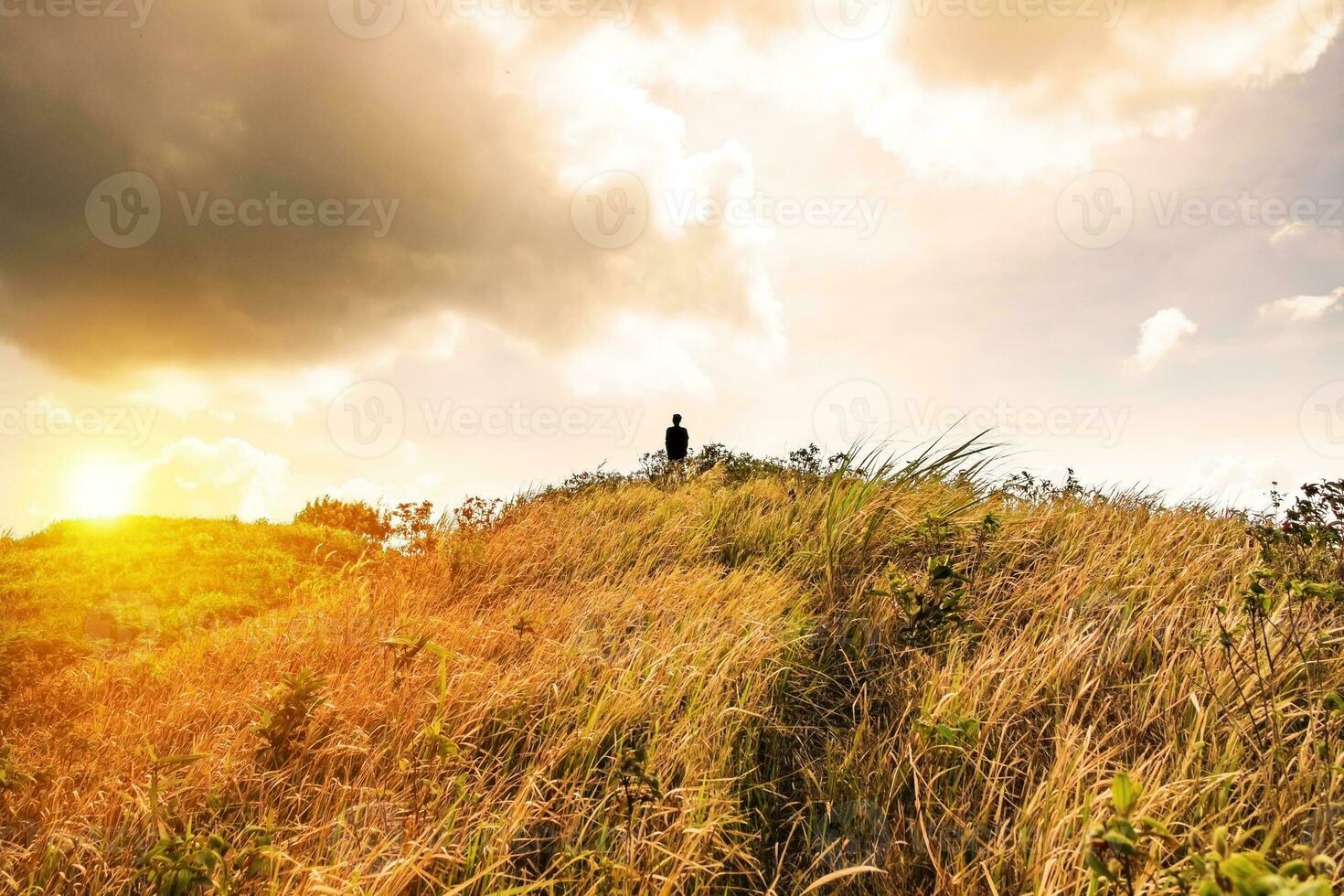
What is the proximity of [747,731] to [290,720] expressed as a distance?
1966 millimetres

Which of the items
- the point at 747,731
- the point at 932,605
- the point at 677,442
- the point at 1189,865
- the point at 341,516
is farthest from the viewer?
the point at 677,442

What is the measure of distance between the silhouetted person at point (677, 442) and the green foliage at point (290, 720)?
1056cm

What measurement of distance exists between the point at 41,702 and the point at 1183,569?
24.3 ft

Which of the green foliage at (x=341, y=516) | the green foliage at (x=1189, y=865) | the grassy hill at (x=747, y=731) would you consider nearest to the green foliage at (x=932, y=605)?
the grassy hill at (x=747, y=731)

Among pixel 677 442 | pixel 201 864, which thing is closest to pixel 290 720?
pixel 201 864

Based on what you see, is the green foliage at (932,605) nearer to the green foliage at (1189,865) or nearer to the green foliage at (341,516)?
the green foliage at (1189,865)

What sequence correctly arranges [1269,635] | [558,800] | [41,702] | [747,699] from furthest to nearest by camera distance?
1. [41,702]
2. [1269,635]
3. [747,699]
4. [558,800]

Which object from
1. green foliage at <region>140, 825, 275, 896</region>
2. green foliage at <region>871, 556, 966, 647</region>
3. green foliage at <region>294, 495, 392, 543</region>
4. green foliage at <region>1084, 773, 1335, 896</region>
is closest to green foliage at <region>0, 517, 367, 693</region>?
green foliage at <region>294, 495, 392, 543</region>

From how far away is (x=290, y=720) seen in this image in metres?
2.54

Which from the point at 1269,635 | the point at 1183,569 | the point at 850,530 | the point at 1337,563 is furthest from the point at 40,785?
the point at 1337,563

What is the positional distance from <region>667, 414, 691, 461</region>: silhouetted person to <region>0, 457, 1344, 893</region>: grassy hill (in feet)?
26.2

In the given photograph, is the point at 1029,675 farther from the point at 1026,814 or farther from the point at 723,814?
the point at 723,814

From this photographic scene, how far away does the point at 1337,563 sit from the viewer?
4.30 metres

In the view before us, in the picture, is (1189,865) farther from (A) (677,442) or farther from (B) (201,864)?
(A) (677,442)
